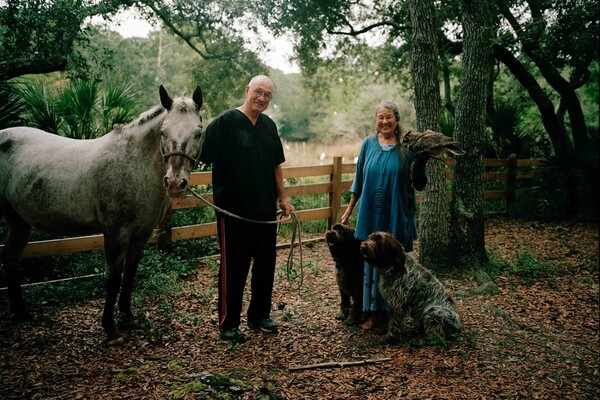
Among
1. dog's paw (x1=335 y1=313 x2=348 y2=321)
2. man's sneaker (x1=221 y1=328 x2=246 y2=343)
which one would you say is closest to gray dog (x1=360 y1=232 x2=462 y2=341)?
dog's paw (x1=335 y1=313 x2=348 y2=321)

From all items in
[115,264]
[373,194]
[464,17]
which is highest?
[464,17]

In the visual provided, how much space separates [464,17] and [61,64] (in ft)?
17.1

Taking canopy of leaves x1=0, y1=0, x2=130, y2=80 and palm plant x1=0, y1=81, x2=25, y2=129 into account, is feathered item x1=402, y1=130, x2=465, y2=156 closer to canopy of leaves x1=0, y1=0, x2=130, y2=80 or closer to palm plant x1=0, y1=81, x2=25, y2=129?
canopy of leaves x1=0, y1=0, x2=130, y2=80

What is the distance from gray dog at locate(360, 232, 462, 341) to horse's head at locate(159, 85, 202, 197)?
5.96 ft

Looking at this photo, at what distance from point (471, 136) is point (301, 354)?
12.5 ft

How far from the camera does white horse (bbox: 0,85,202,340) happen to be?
3766 millimetres

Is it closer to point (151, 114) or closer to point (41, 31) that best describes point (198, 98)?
point (151, 114)

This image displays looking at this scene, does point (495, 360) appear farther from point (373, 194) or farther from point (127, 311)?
point (127, 311)

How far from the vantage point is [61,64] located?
525 cm

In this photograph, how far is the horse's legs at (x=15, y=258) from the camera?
14.4ft

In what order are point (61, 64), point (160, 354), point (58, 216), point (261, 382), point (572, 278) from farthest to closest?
point (572, 278) < point (61, 64) < point (58, 216) < point (160, 354) < point (261, 382)

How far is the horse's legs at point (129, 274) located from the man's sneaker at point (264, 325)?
1125 millimetres

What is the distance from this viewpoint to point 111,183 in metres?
3.79

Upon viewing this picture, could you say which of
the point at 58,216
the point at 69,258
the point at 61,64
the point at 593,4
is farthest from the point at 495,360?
the point at 593,4
